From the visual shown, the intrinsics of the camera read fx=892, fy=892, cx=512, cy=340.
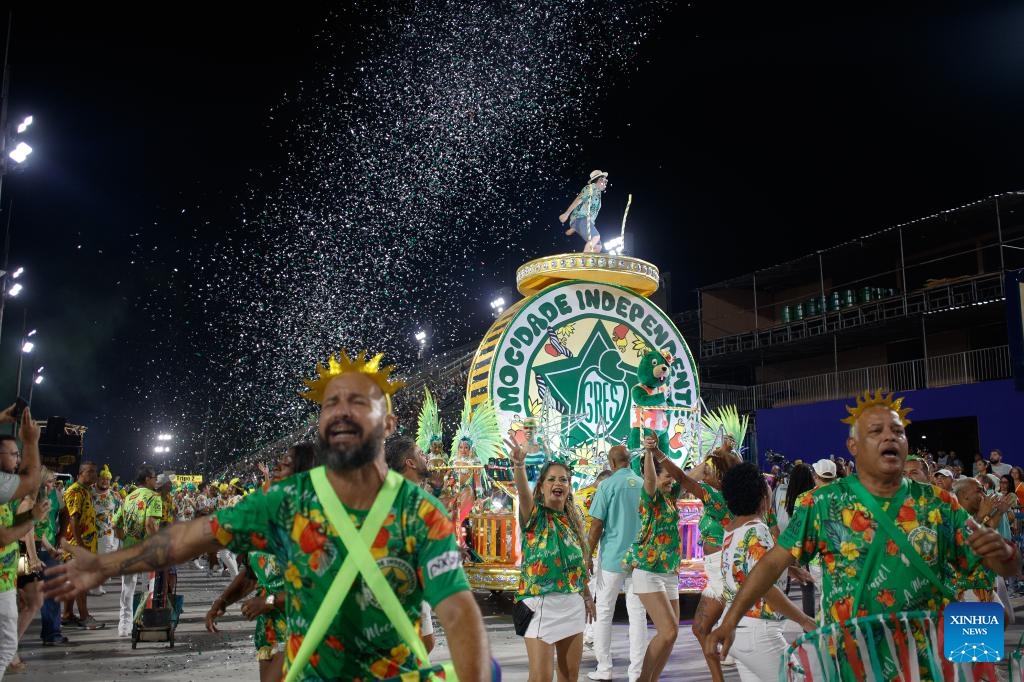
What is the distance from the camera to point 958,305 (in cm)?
2684

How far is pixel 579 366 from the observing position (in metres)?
13.2

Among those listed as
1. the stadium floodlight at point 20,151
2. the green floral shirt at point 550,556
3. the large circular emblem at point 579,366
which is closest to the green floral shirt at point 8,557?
A: the green floral shirt at point 550,556

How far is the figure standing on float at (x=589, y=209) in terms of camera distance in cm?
1441

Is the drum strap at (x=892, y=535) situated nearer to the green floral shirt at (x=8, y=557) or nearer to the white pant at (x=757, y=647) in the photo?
the white pant at (x=757, y=647)

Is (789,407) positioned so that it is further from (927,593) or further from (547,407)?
(927,593)

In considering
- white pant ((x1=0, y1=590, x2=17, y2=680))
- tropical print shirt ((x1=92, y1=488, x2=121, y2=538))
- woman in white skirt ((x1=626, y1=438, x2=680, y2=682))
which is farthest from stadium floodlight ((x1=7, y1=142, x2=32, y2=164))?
woman in white skirt ((x1=626, y1=438, x2=680, y2=682))

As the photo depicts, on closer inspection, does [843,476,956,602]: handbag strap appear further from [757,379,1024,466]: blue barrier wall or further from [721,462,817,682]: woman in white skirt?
[757,379,1024,466]: blue barrier wall

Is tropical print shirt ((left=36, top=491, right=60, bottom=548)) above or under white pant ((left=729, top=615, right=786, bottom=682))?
above

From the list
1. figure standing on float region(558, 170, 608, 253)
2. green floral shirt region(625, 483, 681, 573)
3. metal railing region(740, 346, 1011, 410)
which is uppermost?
figure standing on float region(558, 170, 608, 253)

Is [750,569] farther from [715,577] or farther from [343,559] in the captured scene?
[343,559]

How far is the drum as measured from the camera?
358cm

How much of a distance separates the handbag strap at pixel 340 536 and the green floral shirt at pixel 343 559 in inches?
1.0

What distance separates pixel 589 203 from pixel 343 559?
39.6 ft

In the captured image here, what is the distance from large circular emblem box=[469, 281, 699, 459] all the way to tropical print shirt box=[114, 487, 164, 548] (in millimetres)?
4359
